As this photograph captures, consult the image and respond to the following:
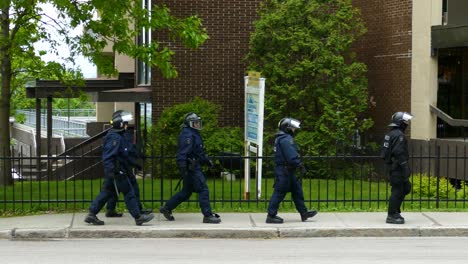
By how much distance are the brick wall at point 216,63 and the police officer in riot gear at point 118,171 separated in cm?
922

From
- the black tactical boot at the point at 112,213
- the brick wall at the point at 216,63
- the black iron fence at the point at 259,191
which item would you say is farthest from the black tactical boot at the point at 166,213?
the brick wall at the point at 216,63

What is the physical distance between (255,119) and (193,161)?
254cm

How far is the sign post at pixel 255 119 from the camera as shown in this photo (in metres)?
12.5

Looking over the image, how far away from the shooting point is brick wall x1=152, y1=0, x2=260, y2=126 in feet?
Answer: 64.5

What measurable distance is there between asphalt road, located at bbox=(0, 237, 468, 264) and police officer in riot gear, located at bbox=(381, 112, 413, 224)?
64 centimetres

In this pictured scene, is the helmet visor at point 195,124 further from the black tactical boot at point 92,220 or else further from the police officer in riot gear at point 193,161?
the black tactical boot at point 92,220

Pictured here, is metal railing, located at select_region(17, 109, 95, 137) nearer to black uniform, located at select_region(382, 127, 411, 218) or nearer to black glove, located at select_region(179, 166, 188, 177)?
black glove, located at select_region(179, 166, 188, 177)

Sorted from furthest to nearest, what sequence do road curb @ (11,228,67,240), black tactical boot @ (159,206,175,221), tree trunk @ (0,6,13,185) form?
tree trunk @ (0,6,13,185) < black tactical boot @ (159,206,175,221) < road curb @ (11,228,67,240)

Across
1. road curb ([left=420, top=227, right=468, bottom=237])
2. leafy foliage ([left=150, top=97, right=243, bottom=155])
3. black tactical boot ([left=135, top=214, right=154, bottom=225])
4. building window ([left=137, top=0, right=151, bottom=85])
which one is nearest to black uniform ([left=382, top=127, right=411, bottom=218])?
road curb ([left=420, top=227, right=468, bottom=237])

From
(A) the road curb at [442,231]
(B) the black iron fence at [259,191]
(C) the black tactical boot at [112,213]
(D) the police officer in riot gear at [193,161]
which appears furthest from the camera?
(B) the black iron fence at [259,191]

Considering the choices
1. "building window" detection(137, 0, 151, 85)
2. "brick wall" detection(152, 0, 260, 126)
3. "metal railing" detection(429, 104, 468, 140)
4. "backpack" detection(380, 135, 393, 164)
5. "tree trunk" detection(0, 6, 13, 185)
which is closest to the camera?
"backpack" detection(380, 135, 393, 164)

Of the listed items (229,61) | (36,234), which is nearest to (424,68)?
(229,61)

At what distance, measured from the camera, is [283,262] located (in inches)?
325

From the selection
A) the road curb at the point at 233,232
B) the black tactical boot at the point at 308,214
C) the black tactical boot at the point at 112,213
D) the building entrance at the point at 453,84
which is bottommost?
the road curb at the point at 233,232
